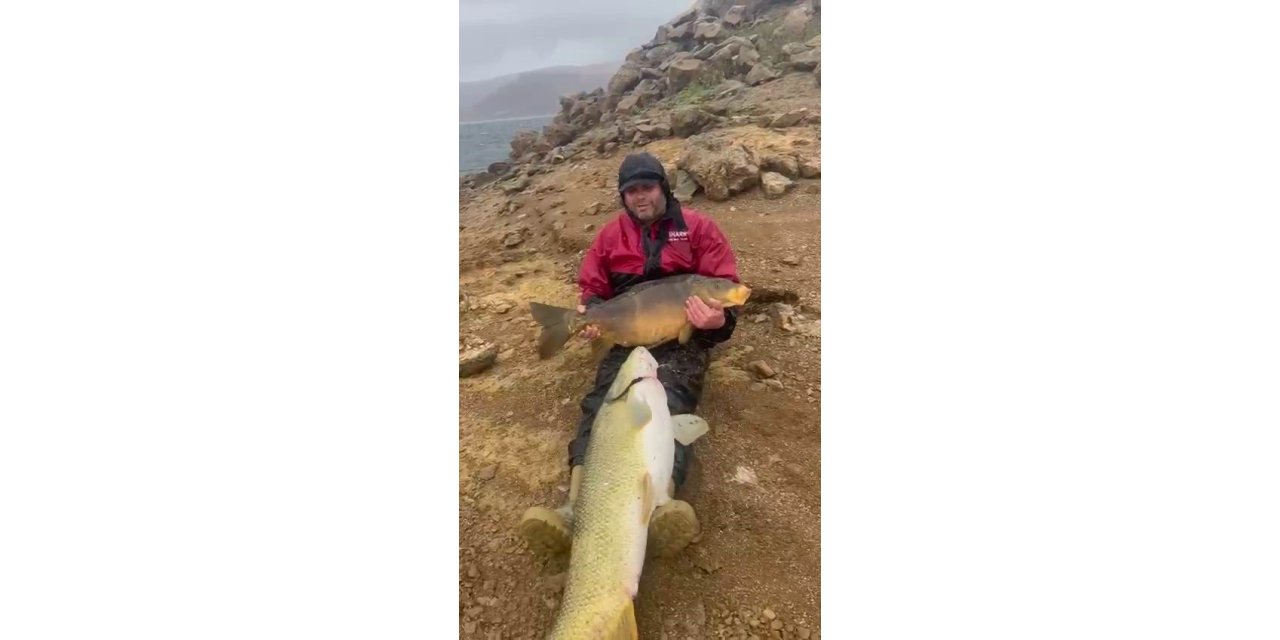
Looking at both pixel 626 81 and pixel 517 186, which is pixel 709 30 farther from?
pixel 517 186

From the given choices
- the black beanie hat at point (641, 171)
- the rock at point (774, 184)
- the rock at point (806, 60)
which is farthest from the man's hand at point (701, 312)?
the rock at point (806, 60)

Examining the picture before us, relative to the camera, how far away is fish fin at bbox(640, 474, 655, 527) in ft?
6.46

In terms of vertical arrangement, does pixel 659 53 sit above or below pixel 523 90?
above

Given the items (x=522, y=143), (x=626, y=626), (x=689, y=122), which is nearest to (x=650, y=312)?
(x=626, y=626)

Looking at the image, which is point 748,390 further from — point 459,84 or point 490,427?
point 459,84

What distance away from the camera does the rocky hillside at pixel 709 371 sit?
2020 millimetres

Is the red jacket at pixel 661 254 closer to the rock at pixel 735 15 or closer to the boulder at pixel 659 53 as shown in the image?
the boulder at pixel 659 53

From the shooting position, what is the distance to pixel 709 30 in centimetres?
807

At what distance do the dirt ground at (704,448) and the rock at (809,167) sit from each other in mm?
68

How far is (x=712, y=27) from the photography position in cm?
810

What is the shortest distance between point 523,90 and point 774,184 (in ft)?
6.25

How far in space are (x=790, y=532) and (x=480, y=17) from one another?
2876 mm

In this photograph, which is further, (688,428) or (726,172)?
(726,172)

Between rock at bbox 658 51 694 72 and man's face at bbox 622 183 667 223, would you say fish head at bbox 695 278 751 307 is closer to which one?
man's face at bbox 622 183 667 223
